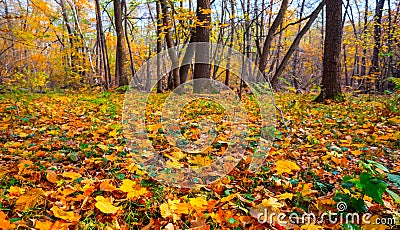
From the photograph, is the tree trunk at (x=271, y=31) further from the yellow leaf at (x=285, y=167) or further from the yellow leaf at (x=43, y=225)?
the yellow leaf at (x=43, y=225)

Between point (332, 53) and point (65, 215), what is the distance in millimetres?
6179

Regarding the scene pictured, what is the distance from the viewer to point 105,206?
142 centimetres

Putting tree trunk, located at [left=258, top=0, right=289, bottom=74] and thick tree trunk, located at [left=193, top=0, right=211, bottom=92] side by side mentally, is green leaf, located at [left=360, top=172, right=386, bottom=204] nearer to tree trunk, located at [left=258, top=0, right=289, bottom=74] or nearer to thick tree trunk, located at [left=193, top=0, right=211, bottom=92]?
thick tree trunk, located at [left=193, top=0, right=211, bottom=92]

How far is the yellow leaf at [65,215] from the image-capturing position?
4.41ft

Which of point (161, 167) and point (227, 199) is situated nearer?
point (227, 199)

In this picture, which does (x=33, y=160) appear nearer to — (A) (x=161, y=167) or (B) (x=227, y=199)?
(A) (x=161, y=167)

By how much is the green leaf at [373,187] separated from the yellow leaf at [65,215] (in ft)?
4.93

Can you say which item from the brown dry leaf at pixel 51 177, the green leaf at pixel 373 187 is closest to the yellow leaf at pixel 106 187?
the brown dry leaf at pixel 51 177

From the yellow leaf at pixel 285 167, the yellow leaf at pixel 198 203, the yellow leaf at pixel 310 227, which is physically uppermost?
the yellow leaf at pixel 285 167

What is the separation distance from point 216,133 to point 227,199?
5.16ft

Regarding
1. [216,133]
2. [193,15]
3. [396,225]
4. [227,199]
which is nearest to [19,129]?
[216,133]

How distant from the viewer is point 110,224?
54.0 inches

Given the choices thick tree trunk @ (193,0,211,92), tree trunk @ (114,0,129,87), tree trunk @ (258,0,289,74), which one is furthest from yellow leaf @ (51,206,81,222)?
tree trunk @ (114,0,129,87)

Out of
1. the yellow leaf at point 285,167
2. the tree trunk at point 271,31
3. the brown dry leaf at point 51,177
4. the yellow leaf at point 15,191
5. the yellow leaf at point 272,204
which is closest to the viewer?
the yellow leaf at point 272,204
